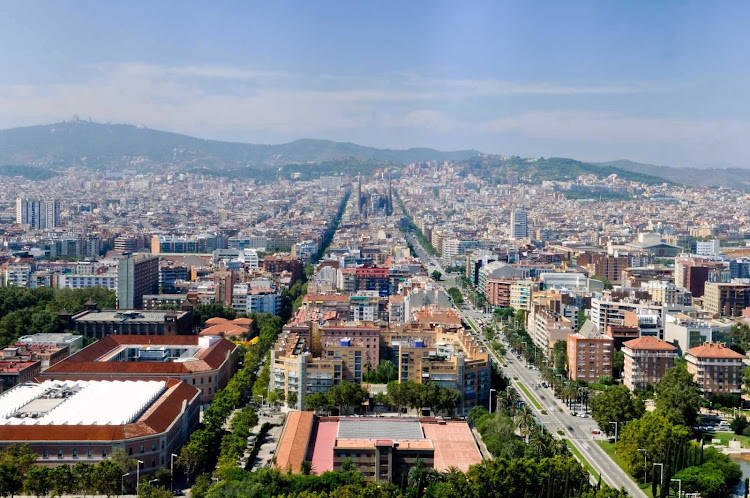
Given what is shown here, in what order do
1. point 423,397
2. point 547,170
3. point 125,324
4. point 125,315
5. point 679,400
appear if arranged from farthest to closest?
point 547,170 < point 125,315 < point 125,324 < point 423,397 < point 679,400

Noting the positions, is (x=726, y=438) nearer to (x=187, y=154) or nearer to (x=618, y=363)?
(x=618, y=363)

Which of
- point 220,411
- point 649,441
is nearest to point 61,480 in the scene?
point 220,411

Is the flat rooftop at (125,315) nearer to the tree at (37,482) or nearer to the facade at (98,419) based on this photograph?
the facade at (98,419)

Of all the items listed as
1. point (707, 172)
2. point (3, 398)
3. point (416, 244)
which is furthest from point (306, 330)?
point (707, 172)

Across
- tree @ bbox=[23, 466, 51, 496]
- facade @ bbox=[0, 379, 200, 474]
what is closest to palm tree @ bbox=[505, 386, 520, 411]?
facade @ bbox=[0, 379, 200, 474]

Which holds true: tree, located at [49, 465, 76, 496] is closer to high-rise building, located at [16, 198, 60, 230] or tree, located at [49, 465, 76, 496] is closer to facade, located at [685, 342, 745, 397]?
facade, located at [685, 342, 745, 397]
